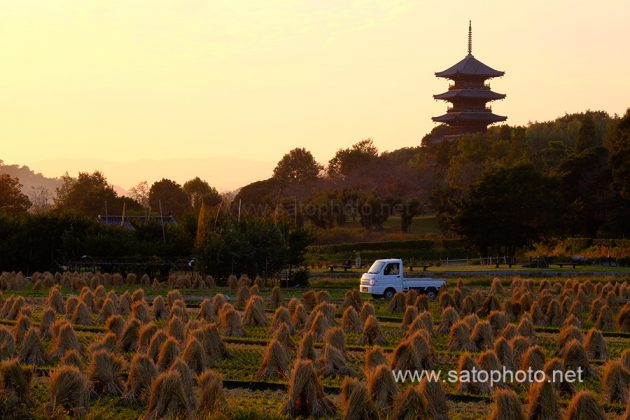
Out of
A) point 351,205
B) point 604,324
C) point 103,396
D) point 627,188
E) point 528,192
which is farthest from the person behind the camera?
point 351,205

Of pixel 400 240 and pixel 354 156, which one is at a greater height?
pixel 354 156

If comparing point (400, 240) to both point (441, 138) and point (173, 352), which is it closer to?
point (441, 138)

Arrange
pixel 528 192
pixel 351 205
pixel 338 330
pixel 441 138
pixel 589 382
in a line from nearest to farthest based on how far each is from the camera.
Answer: pixel 589 382 < pixel 338 330 < pixel 528 192 < pixel 351 205 < pixel 441 138

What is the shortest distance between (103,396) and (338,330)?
5747 mm

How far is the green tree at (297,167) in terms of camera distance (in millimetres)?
129500

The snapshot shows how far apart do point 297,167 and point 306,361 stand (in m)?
114

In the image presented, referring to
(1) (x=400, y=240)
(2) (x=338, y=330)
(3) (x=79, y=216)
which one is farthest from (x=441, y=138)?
(2) (x=338, y=330)

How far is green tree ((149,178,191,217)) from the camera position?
4636 inches

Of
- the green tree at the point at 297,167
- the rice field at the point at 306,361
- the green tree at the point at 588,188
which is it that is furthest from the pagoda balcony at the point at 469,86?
the rice field at the point at 306,361

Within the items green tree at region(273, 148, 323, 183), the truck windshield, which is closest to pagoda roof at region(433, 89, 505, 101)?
green tree at region(273, 148, 323, 183)

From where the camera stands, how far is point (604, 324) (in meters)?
29.2

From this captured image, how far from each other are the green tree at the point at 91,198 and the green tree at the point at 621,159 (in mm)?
Answer: 47689

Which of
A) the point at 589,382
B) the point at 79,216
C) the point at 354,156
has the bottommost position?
the point at 589,382

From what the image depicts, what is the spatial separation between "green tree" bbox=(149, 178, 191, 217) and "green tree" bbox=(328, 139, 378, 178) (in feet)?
59.1
